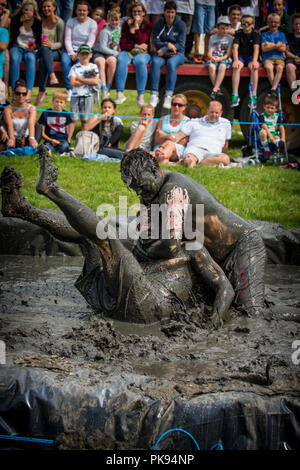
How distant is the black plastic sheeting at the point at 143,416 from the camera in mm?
3096

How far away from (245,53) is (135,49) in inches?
75.5

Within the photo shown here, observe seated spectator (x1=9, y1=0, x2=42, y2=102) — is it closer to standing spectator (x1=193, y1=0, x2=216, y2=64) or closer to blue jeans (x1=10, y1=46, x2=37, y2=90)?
blue jeans (x1=10, y1=46, x2=37, y2=90)

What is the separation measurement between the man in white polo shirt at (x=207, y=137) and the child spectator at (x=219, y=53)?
96 cm

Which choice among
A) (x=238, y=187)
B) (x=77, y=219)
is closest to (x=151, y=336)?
(x=77, y=219)

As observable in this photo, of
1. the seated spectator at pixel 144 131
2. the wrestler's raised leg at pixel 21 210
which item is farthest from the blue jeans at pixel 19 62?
the wrestler's raised leg at pixel 21 210

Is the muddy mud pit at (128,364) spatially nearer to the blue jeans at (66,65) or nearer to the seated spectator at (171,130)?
the seated spectator at (171,130)

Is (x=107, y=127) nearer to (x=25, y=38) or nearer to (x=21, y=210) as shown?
(x=25, y=38)

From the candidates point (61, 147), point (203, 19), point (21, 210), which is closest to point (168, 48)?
point (203, 19)

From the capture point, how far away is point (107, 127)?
32.1ft

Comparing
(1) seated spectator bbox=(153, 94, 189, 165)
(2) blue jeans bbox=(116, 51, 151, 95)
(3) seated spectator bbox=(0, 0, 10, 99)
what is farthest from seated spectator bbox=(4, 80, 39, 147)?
(1) seated spectator bbox=(153, 94, 189, 165)

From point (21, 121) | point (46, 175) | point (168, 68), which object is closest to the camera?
point (46, 175)

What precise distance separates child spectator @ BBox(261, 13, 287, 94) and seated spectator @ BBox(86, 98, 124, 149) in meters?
2.81

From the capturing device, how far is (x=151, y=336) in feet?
14.3

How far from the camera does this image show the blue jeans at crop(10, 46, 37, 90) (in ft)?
32.3
